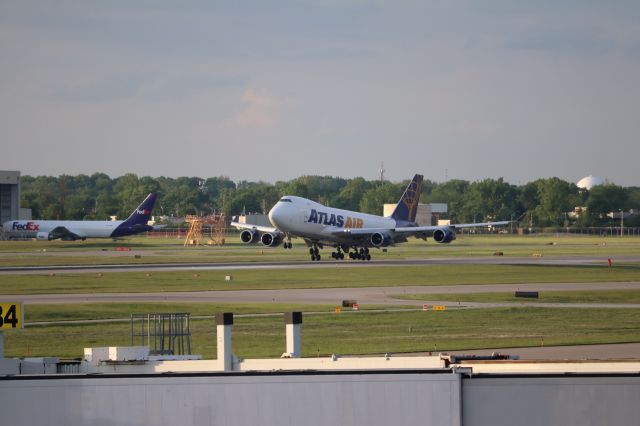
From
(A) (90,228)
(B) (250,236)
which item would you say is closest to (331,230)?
(B) (250,236)

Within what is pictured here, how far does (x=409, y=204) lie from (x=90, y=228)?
7033 centimetres

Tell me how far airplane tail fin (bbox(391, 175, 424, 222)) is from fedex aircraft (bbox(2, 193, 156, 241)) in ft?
199

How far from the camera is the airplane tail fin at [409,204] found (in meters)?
128

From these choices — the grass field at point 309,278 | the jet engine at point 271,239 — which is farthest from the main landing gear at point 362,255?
the grass field at point 309,278

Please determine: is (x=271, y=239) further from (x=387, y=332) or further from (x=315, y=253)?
(x=387, y=332)

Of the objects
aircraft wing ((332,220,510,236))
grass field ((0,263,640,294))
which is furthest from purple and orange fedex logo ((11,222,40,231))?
grass field ((0,263,640,294))

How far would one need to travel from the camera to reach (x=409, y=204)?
129375 millimetres

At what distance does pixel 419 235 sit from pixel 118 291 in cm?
4969

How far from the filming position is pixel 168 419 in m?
20.4

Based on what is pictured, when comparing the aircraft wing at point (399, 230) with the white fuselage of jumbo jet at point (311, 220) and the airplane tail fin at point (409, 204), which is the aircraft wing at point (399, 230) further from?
the airplane tail fin at point (409, 204)

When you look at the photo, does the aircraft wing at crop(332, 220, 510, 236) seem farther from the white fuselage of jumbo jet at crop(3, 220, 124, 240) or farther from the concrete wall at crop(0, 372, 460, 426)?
the concrete wall at crop(0, 372, 460, 426)

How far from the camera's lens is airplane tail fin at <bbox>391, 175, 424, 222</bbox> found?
127500mm

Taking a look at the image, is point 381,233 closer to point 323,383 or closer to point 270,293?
point 270,293

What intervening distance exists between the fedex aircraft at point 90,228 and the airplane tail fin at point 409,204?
60.7m
